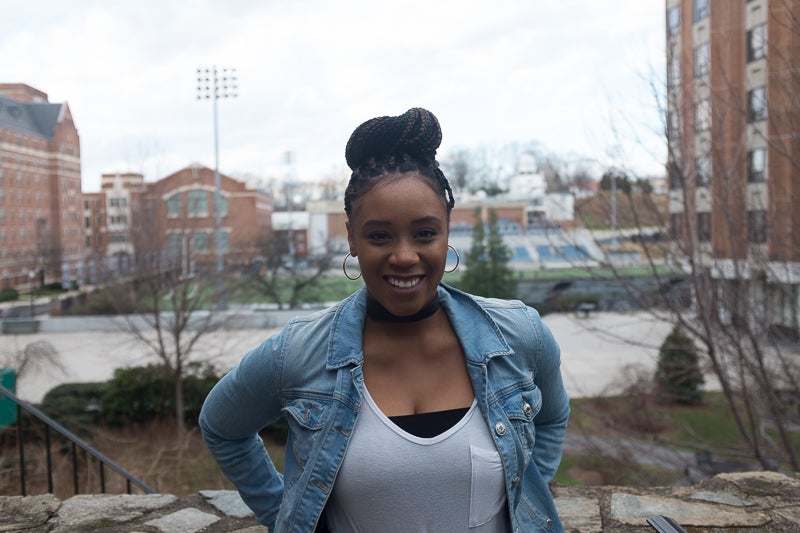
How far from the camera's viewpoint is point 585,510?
3.01 m

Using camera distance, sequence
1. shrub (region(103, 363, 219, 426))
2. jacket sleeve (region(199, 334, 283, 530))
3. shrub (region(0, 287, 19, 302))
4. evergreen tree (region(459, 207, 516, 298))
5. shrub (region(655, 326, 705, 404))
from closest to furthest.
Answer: jacket sleeve (region(199, 334, 283, 530))
shrub (region(655, 326, 705, 404))
shrub (region(103, 363, 219, 426))
shrub (region(0, 287, 19, 302))
evergreen tree (region(459, 207, 516, 298))

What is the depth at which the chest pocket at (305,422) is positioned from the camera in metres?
1.55

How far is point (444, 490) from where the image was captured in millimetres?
1500

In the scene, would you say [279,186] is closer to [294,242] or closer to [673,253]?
[294,242]

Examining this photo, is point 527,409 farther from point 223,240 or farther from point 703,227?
point 223,240

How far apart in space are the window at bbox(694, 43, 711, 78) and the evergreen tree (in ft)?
39.8

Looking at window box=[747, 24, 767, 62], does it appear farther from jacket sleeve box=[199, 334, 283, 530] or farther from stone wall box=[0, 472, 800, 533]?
jacket sleeve box=[199, 334, 283, 530]

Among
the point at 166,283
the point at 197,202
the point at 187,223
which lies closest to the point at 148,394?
the point at 166,283

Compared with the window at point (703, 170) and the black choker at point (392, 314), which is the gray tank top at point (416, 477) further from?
the window at point (703, 170)

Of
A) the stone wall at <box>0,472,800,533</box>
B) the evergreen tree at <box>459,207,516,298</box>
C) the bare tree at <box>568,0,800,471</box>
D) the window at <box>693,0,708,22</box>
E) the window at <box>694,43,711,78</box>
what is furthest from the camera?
the evergreen tree at <box>459,207,516,298</box>

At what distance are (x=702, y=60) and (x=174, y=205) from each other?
11.9 meters

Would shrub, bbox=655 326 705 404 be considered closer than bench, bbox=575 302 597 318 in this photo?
Yes

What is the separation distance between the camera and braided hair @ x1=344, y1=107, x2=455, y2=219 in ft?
5.34

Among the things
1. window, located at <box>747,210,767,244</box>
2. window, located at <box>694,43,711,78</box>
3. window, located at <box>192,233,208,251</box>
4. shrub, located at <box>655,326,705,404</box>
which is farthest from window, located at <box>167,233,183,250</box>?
window, located at <box>747,210,767,244</box>
